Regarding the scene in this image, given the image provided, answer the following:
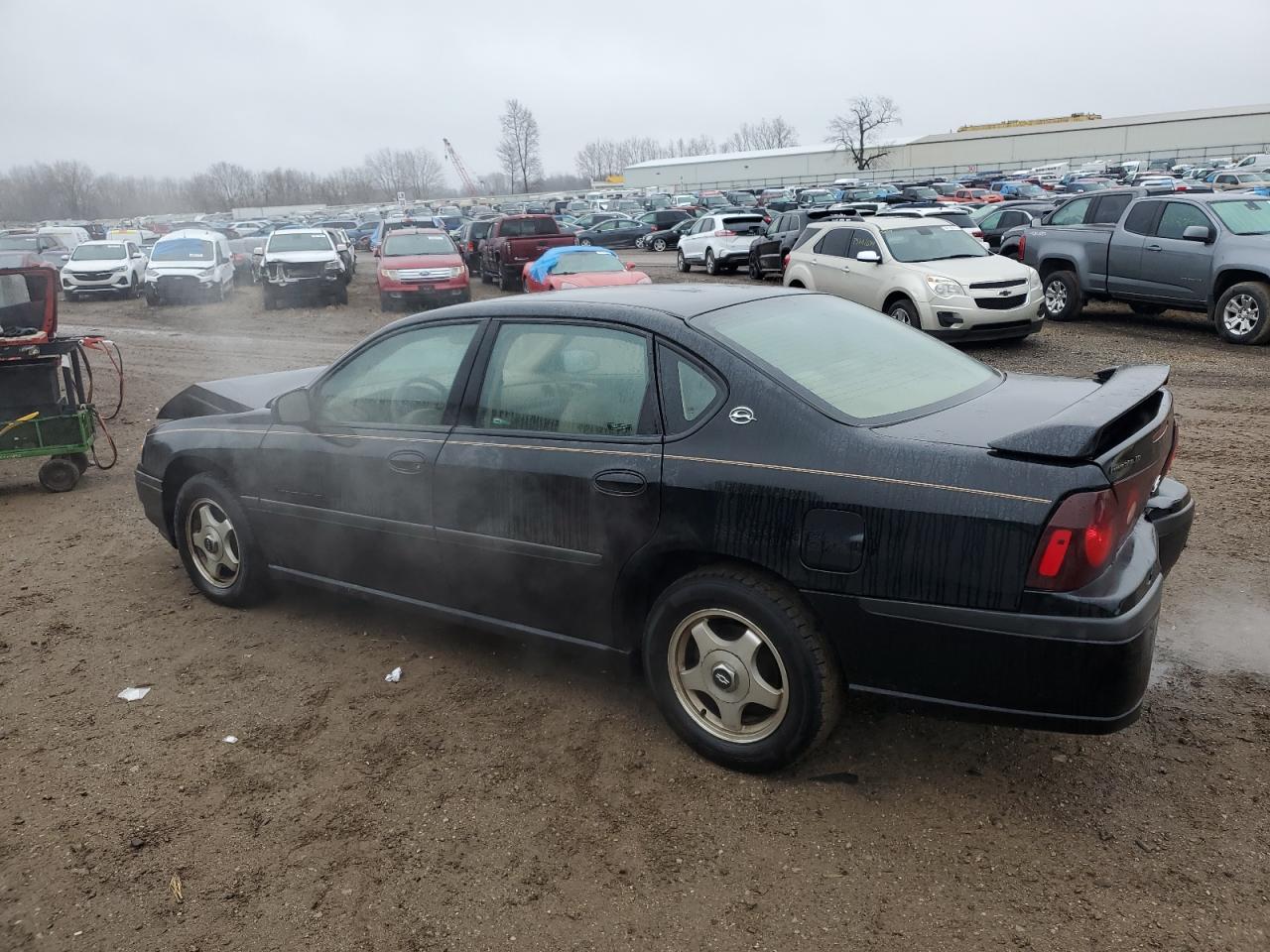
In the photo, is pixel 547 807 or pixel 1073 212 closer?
pixel 547 807

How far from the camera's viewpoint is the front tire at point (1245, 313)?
1139cm

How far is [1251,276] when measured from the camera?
11.5m

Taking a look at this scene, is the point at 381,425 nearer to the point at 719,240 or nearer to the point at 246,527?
the point at 246,527

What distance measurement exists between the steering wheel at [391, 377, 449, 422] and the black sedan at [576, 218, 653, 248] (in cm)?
3206

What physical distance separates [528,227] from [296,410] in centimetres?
2004

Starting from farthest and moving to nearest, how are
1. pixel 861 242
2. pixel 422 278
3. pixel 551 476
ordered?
pixel 422 278, pixel 861 242, pixel 551 476

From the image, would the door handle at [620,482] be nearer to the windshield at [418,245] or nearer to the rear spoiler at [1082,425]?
the rear spoiler at [1082,425]

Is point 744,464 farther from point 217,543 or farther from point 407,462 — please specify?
point 217,543

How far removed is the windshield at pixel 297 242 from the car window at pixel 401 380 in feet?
57.5

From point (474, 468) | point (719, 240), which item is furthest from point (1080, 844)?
point (719, 240)

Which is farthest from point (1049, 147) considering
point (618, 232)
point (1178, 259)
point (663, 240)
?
point (1178, 259)

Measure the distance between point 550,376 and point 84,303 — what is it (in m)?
23.8

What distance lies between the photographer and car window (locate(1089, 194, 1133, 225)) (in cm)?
1366

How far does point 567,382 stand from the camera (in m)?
3.74
